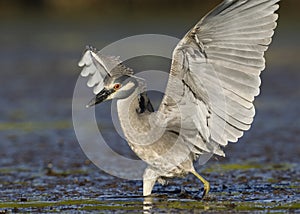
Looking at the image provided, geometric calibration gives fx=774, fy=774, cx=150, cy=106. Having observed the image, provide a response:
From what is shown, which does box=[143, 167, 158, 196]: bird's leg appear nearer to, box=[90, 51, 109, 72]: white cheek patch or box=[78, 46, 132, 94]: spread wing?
box=[78, 46, 132, 94]: spread wing

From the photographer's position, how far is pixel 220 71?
22.4 feet

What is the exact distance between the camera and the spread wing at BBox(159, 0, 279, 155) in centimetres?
659

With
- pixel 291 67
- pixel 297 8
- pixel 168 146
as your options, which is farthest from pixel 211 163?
pixel 297 8

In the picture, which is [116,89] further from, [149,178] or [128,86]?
[149,178]

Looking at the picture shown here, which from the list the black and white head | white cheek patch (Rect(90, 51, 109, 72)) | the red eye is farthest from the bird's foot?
white cheek patch (Rect(90, 51, 109, 72))

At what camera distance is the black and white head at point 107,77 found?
7.23m

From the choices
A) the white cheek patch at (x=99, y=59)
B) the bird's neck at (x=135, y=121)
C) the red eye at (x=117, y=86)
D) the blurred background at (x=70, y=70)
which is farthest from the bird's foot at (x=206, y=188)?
the blurred background at (x=70, y=70)

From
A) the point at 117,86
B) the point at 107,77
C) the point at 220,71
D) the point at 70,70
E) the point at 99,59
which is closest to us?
the point at 220,71

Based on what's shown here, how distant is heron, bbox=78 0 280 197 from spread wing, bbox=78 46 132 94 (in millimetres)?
10

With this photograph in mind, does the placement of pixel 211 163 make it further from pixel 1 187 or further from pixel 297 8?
pixel 297 8

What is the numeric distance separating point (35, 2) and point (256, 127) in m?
16.3

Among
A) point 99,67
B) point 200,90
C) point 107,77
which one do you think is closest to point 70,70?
point 99,67

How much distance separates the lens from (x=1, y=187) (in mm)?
8312

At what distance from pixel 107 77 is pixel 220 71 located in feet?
3.77
